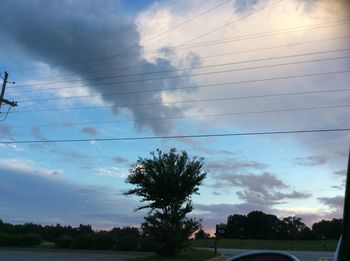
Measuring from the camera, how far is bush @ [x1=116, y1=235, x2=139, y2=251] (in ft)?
137

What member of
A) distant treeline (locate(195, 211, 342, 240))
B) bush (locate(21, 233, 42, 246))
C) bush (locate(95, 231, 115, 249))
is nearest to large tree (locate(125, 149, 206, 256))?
bush (locate(95, 231, 115, 249))

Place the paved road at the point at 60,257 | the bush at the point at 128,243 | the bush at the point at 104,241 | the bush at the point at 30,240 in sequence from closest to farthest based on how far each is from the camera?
the paved road at the point at 60,257 < the bush at the point at 128,243 < the bush at the point at 104,241 < the bush at the point at 30,240

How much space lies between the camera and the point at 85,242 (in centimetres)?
4569

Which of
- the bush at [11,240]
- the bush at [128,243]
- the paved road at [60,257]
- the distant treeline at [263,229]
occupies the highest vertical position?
the distant treeline at [263,229]

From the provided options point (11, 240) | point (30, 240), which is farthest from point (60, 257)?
point (11, 240)

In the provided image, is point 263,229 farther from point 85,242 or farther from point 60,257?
point 60,257

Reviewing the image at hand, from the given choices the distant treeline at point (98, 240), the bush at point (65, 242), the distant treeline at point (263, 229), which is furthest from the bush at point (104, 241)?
the distant treeline at point (263, 229)

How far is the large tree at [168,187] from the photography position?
32.6 m

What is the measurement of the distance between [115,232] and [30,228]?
3481 cm

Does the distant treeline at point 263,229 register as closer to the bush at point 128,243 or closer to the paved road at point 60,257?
the bush at point 128,243

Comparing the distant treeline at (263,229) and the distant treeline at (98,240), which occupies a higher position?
the distant treeline at (263,229)

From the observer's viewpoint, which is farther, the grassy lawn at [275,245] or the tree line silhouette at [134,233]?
the grassy lawn at [275,245]

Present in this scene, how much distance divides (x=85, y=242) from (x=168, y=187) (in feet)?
52.2

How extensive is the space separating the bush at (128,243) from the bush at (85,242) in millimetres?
4233
